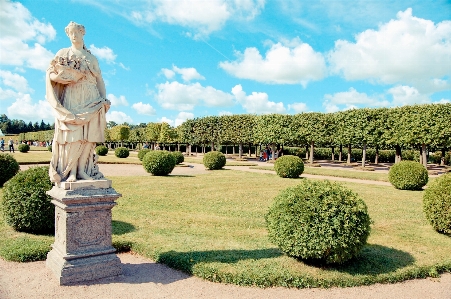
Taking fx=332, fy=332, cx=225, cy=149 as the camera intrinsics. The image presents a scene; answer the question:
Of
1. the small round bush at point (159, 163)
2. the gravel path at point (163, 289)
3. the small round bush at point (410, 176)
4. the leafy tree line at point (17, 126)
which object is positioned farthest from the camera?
the leafy tree line at point (17, 126)

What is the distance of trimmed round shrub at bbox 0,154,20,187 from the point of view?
47.5 ft

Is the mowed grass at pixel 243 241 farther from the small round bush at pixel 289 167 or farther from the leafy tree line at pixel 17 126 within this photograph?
the leafy tree line at pixel 17 126

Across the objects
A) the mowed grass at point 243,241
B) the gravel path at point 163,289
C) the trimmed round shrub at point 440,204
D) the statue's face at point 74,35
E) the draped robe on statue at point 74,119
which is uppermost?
the statue's face at point 74,35

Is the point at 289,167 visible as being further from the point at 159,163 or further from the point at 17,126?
the point at 17,126

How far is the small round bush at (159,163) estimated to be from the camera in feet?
61.7

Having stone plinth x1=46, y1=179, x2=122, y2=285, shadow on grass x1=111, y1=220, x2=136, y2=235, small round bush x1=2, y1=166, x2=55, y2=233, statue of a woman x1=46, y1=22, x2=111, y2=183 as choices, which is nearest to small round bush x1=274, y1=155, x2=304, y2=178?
shadow on grass x1=111, y1=220, x2=136, y2=235

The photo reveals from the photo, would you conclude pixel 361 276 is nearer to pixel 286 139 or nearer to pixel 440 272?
pixel 440 272

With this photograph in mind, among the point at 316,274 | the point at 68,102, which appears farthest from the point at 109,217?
the point at 316,274

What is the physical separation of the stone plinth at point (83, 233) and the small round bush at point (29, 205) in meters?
2.19

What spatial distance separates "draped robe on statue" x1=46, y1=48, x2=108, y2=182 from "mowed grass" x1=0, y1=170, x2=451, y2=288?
241 centimetres

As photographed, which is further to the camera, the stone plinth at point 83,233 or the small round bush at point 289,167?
the small round bush at point 289,167

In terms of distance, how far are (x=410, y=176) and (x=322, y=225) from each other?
41.7 feet

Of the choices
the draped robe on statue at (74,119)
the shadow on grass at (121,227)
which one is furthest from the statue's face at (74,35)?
the shadow on grass at (121,227)

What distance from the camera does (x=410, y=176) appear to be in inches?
631
